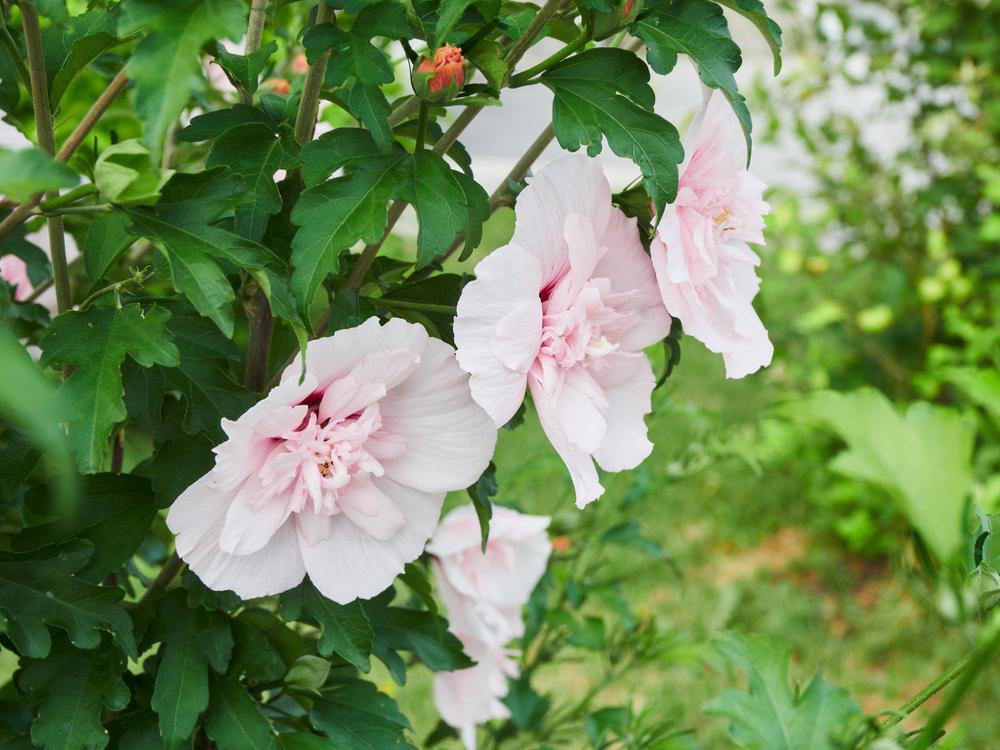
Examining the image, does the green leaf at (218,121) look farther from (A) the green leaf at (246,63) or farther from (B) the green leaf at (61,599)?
(B) the green leaf at (61,599)

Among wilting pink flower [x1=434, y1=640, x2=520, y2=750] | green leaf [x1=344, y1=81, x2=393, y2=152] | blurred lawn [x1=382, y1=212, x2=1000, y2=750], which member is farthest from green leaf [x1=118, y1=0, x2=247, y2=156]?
blurred lawn [x1=382, y1=212, x2=1000, y2=750]

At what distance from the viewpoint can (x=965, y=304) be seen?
274cm

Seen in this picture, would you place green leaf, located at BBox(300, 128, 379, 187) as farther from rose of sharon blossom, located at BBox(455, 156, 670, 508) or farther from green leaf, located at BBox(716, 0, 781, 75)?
green leaf, located at BBox(716, 0, 781, 75)

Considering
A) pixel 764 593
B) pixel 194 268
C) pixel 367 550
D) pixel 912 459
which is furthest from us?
pixel 764 593

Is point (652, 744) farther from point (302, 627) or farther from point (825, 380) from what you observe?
point (825, 380)

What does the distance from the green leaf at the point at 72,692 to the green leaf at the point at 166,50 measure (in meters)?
0.39

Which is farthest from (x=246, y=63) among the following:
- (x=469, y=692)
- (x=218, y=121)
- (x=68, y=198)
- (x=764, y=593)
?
(x=764, y=593)

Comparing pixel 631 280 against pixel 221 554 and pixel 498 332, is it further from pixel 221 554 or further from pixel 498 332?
A: pixel 221 554

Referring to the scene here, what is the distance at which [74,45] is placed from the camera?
66 centimetres

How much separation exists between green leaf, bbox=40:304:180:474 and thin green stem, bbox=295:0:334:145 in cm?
15

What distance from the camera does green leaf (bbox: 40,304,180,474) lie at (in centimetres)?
56

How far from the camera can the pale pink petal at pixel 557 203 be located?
0.61m

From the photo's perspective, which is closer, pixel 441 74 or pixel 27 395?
pixel 27 395

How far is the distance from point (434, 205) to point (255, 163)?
11 cm
